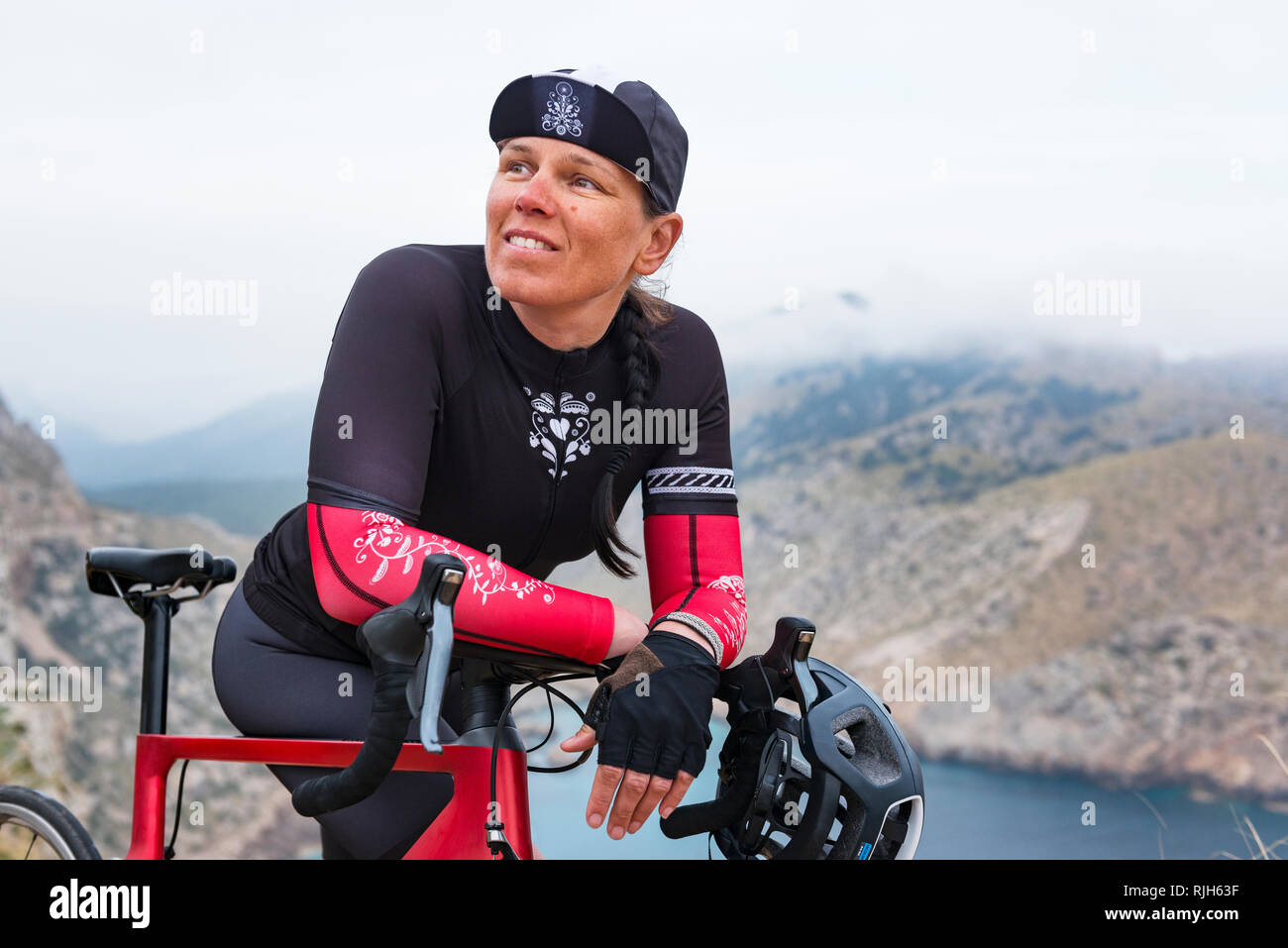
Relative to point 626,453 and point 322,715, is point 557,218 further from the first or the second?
point 322,715

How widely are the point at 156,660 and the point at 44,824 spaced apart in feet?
1.26

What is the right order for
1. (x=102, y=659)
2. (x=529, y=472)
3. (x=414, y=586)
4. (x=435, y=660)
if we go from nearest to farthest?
1. (x=435, y=660)
2. (x=414, y=586)
3. (x=529, y=472)
4. (x=102, y=659)

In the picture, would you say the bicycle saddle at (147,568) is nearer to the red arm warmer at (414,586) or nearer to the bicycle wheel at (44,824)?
the bicycle wheel at (44,824)

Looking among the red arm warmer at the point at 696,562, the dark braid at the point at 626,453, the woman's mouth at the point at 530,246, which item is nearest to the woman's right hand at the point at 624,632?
the red arm warmer at the point at 696,562

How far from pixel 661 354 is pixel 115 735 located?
23.3 metres

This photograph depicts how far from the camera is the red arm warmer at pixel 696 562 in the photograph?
1813mm

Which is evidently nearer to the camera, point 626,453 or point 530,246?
point 530,246

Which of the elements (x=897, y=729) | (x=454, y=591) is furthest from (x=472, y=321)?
(x=897, y=729)

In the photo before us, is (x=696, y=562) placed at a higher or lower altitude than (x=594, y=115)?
lower

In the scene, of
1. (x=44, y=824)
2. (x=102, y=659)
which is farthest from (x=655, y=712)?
(x=102, y=659)

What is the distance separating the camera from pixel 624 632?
64.3 inches

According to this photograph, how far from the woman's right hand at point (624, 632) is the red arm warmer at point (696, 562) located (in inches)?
5.1

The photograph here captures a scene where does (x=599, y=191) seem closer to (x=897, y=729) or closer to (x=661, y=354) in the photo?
(x=661, y=354)
